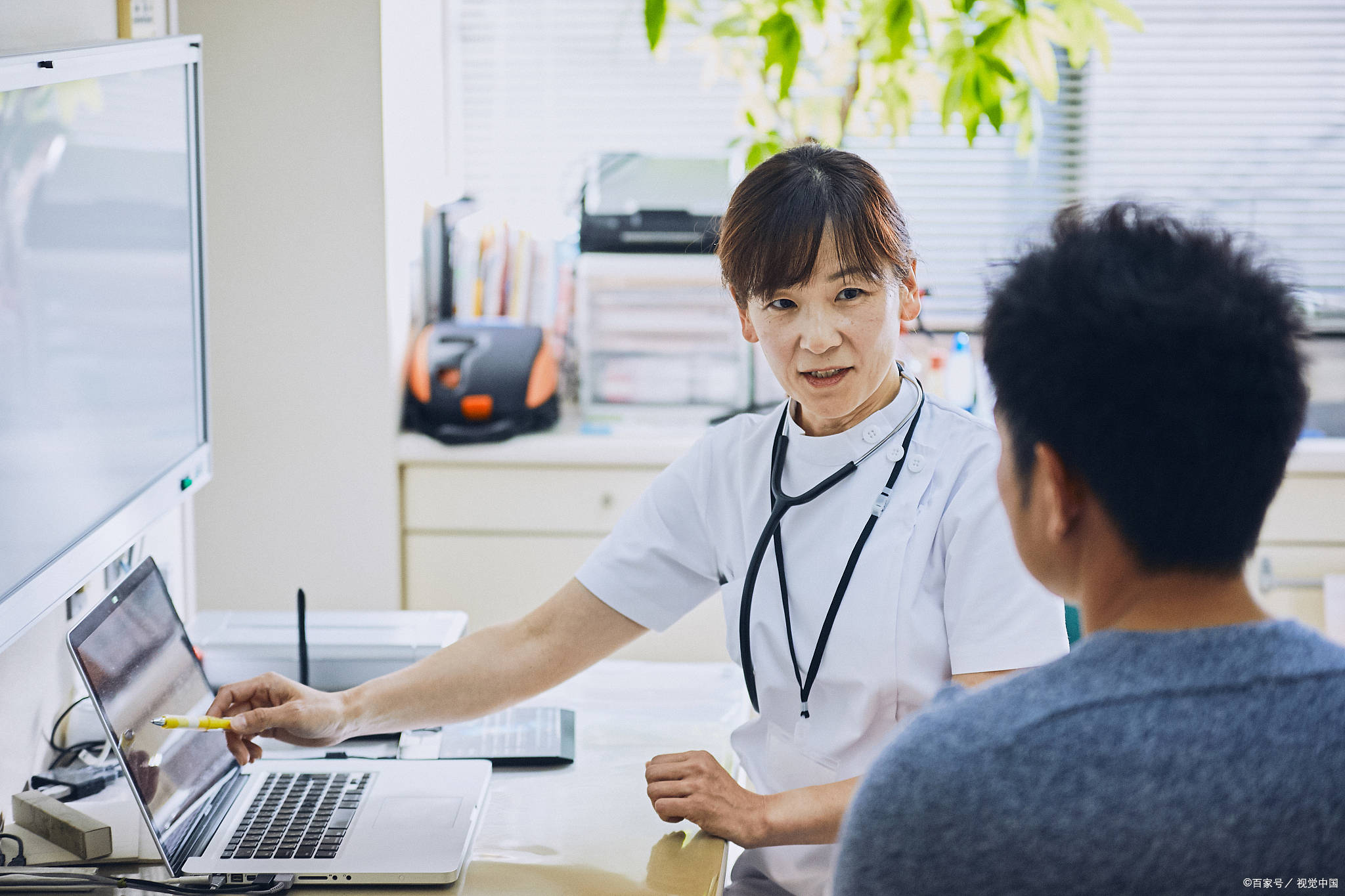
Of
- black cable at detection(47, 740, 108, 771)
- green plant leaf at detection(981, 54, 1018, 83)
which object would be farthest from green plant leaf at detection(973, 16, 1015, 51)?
black cable at detection(47, 740, 108, 771)

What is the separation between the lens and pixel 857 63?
2.34 m

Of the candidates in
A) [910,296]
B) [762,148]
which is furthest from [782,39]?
[910,296]

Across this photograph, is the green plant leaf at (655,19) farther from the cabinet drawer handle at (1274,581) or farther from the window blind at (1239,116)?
the cabinet drawer handle at (1274,581)

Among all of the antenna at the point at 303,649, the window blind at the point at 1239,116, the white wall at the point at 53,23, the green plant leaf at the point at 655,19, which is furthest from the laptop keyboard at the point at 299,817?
the window blind at the point at 1239,116

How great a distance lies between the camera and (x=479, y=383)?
2.74 meters

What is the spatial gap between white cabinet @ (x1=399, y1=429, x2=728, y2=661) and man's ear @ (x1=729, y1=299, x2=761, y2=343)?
1.26 m

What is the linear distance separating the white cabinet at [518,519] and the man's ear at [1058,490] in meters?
2.01

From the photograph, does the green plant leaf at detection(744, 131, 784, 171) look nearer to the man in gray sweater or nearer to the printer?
the printer

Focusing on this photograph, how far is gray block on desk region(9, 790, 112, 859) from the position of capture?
3.85 feet

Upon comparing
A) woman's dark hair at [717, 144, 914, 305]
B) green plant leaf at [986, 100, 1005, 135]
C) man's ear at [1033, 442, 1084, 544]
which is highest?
green plant leaf at [986, 100, 1005, 135]

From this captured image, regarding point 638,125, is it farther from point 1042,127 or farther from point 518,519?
point 518,519

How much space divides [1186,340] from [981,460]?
68 centimetres

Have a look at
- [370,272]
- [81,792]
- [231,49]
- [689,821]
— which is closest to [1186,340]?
[689,821]

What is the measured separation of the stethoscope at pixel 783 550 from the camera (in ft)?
4.25
